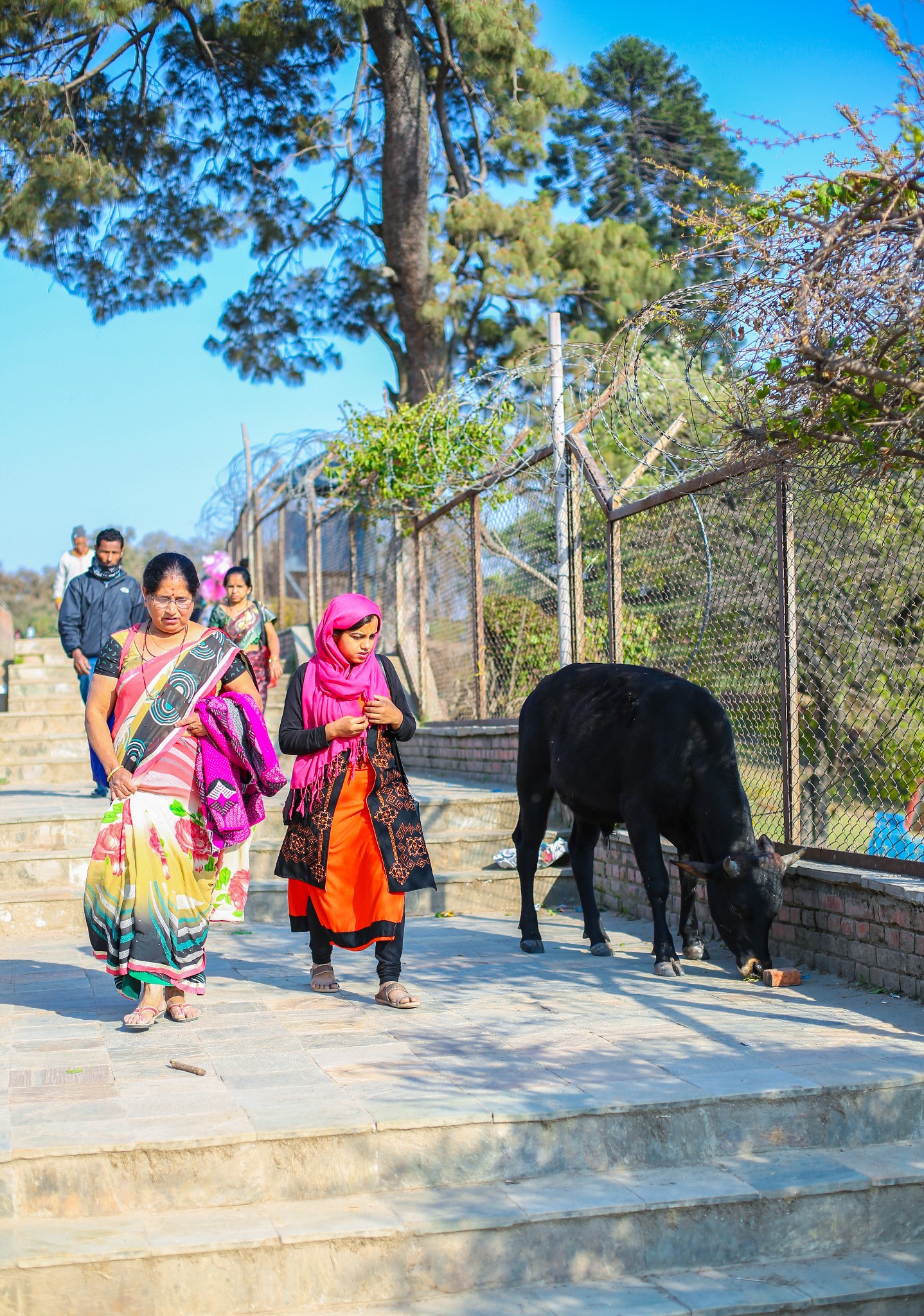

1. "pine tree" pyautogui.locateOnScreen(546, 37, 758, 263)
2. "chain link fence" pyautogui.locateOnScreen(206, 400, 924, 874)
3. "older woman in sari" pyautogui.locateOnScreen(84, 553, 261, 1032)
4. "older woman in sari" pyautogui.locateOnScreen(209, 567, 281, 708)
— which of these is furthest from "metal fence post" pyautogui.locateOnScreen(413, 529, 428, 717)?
"pine tree" pyautogui.locateOnScreen(546, 37, 758, 263)

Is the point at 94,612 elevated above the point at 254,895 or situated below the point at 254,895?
above

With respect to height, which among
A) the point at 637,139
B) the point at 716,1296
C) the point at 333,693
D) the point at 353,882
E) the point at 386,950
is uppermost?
the point at 637,139

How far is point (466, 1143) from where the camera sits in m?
3.72

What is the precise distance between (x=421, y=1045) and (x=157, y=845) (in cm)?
127

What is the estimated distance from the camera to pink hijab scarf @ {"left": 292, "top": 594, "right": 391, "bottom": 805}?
534 cm

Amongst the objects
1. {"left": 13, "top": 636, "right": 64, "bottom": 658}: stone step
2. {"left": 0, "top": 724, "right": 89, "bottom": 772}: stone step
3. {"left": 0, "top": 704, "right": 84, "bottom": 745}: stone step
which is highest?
{"left": 13, "top": 636, "right": 64, "bottom": 658}: stone step

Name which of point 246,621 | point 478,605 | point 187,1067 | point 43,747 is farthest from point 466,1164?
point 43,747

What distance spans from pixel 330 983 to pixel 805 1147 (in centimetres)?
232

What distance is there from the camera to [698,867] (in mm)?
5508

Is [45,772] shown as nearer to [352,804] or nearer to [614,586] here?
[614,586]

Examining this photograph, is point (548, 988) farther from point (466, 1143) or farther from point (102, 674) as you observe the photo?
point (102, 674)

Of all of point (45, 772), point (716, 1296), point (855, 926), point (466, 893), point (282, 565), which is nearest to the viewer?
point (716, 1296)

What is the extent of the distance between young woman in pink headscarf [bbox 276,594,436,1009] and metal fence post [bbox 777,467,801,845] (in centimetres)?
185

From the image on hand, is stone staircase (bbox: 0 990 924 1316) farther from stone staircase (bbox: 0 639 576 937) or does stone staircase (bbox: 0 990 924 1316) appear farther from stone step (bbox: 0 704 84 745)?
stone step (bbox: 0 704 84 745)
